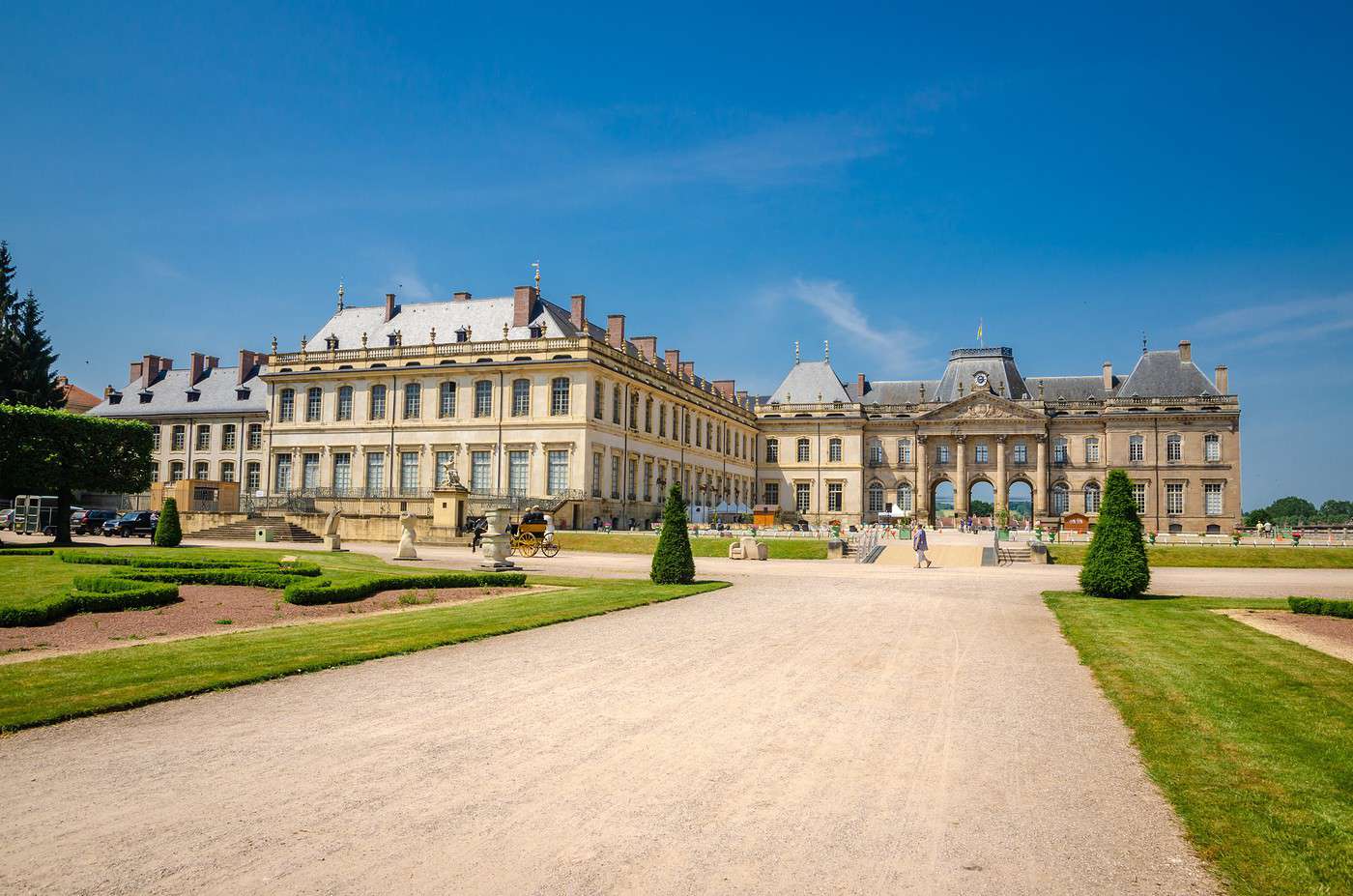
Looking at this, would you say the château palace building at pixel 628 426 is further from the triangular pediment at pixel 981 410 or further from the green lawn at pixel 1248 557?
the green lawn at pixel 1248 557

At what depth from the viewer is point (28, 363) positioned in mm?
54844

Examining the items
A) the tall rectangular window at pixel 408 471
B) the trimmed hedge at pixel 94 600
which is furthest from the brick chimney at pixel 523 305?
the trimmed hedge at pixel 94 600

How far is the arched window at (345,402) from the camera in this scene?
5338 cm

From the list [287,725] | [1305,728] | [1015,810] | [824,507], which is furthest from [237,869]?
[824,507]

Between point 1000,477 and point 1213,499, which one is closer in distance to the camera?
point 1213,499

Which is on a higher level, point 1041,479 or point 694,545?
point 1041,479

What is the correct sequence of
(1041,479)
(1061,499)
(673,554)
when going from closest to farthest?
(673,554), (1041,479), (1061,499)

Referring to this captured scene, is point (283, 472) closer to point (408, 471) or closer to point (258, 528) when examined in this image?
point (408, 471)

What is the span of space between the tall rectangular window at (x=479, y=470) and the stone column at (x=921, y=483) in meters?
39.2

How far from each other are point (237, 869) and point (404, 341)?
52876 millimetres

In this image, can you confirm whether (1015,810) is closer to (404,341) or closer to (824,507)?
(404,341)

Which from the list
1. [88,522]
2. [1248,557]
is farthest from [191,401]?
[1248,557]

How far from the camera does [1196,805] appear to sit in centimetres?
539

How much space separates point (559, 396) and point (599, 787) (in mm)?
43732
